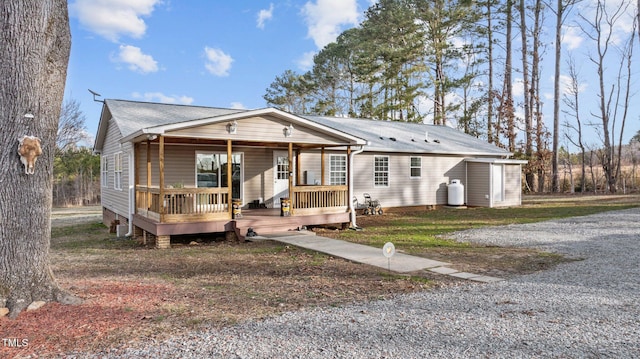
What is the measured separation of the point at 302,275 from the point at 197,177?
6.97m

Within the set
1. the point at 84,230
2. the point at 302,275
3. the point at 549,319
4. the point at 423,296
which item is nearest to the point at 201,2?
the point at 84,230

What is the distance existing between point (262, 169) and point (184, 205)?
420cm

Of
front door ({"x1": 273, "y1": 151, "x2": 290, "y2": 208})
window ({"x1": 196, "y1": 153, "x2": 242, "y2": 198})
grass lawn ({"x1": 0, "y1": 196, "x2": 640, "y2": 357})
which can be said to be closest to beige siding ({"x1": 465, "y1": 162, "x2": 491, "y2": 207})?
grass lawn ({"x1": 0, "y1": 196, "x2": 640, "y2": 357})

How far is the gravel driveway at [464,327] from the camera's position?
11.0 feet

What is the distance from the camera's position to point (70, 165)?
2856cm

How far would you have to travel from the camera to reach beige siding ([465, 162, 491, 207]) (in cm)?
1754

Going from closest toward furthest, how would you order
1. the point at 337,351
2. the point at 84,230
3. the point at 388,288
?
1. the point at 337,351
2. the point at 388,288
3. the point at 84,230

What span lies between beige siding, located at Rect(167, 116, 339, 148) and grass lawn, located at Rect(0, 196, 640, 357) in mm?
2479

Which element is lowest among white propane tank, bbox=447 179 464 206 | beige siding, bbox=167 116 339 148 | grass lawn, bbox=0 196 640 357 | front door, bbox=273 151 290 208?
grass lawn, bbox=0 196 640 357

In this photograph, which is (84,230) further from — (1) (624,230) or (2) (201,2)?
(1) (624,230)

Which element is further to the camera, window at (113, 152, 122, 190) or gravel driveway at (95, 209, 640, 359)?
window at (113, 152, 122, 190)

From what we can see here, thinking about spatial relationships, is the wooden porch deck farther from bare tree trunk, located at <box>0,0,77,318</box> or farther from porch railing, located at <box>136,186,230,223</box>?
bare tree trunk, located at <box>0,0,77,318</box>

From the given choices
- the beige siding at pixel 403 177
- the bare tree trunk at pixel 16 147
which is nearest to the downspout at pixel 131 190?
the beige siding at pixel 403 177

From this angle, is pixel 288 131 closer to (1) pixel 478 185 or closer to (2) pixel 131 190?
(2) pixel 131 190
